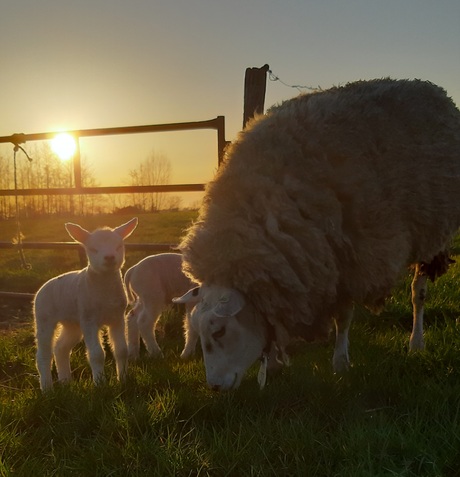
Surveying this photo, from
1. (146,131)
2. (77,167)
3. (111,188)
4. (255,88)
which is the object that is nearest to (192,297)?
(255,88)

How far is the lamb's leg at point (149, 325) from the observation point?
15.1 feet

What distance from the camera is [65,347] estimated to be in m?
3.87

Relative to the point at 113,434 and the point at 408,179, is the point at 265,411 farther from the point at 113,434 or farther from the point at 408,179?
the point at 408,179

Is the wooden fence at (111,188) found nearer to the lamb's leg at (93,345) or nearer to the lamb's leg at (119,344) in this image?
the lamb's leg at (119,344)

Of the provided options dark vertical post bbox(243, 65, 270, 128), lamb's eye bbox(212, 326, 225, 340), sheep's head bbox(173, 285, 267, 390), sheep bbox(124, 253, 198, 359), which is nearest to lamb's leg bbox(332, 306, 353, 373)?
sheep's head bbox(173, 285, 267, 390)

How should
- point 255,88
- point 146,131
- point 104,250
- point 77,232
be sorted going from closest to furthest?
point 104,250, point 77,232, point 255,88, point 146,131

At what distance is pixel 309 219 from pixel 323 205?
0.38 feet

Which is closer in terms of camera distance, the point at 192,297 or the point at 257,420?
the point at 257,420

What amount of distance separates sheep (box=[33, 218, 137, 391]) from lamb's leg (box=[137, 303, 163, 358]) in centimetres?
78

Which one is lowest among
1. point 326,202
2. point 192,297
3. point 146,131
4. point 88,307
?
point 88,307

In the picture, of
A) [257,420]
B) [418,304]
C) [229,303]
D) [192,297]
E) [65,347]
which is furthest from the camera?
[418,304]

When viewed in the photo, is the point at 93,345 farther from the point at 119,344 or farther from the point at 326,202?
the point at 326,202

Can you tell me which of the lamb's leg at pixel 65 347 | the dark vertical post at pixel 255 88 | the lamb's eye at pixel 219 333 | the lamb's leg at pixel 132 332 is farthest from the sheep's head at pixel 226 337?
the dark vertical post at pixel 255 88

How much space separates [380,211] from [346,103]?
743mm
